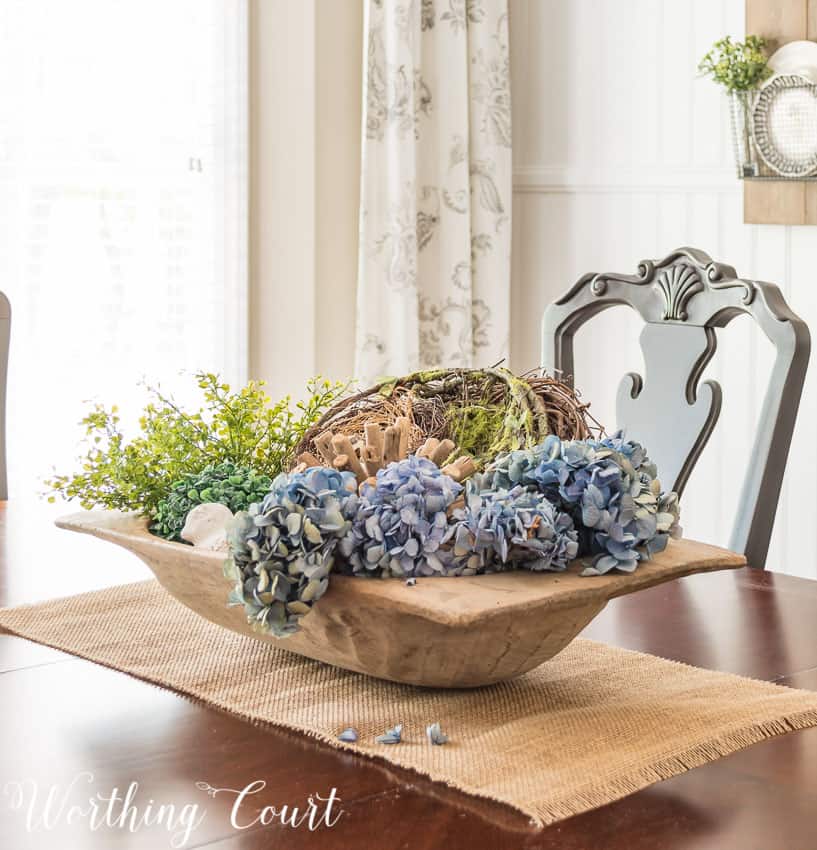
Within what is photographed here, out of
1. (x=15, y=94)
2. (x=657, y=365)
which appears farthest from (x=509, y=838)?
(x=15, y=94)

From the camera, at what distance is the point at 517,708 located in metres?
0.99

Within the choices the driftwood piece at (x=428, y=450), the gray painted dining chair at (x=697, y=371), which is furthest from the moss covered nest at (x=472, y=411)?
the gray painted dining chair at (x=697, y=371)

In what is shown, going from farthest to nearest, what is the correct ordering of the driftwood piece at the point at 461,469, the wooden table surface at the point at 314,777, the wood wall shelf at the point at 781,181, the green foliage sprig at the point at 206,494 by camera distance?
the wood wall shelf at the point at 781,181
the green foliage sprig at the point at 206,494
the driftwood piece at the point at 461,469
the wooden table surface at the point at 314,777

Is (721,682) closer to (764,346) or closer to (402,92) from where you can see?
(764,346)

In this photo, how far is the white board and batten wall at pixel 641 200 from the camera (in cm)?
295

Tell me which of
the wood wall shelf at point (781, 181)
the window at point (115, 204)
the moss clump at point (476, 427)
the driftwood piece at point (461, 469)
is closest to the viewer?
the driftwood piece at point (461, 469)

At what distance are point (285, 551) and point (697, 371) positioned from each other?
42.9 inches

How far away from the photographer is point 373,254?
3.30m

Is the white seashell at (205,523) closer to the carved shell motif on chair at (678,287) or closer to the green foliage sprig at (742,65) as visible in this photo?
the carved shell motif on chair at (678,287)

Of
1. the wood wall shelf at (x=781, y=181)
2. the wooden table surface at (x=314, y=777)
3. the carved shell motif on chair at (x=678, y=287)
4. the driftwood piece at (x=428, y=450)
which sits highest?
the wood wall shelf at (x=781, y=181)

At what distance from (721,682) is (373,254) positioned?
7.72 feet

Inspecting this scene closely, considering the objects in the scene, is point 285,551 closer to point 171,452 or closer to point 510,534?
point 510,534

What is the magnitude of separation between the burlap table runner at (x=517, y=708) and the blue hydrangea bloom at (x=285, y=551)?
115mm

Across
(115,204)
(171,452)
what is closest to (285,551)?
(171,452)
